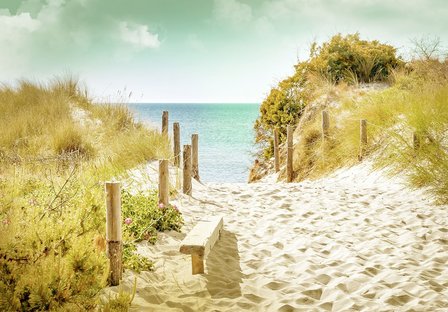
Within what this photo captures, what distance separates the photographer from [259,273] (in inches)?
204

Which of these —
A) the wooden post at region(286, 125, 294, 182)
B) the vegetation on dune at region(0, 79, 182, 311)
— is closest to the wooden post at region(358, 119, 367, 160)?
the wooden post at region(286, 125, 294, 182)

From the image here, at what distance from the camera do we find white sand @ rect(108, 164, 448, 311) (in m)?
4.43

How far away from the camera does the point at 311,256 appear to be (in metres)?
5.69

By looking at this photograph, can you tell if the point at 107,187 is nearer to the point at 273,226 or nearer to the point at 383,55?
the point at 273,226

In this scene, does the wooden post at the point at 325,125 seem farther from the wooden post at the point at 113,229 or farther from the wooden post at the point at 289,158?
the wooden post at the point at 113,229

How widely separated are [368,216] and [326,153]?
16.5 feet

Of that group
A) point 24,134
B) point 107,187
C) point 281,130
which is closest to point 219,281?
point 107,187

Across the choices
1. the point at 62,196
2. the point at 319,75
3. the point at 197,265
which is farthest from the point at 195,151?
the point at 319,75

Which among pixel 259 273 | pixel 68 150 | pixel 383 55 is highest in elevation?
pixel 383 55

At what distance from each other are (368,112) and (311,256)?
670 centimetres

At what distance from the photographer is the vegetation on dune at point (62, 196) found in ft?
11.2

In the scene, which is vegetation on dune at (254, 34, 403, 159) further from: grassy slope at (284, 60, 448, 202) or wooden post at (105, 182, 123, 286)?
wooden post at (105, 182, 123, 286)

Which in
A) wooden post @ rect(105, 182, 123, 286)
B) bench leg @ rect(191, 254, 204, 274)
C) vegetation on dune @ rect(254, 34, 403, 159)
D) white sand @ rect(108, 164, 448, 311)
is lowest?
white sand @ rect(108, 164, 448, 311)

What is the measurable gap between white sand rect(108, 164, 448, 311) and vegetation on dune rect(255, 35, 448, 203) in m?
0.86
